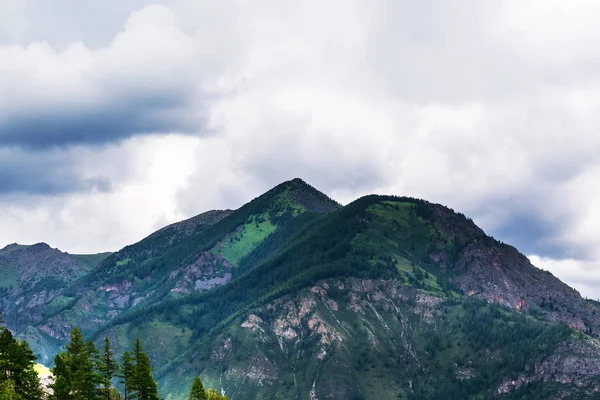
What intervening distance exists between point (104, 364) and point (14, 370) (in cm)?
2480

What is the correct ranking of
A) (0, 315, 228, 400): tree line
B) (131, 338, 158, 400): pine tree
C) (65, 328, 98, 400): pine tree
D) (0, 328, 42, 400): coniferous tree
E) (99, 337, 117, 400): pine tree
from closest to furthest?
(0, 328, 42, 400): coniferous tree, (0, 315, 228, 400): tree line, (65, 328, 98, 400): pine tree, (99, 337, 117, 400): pine tree, (131, 338, 158, 400): pine tree

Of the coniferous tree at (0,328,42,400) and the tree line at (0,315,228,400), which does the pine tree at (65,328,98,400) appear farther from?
the coniferous tree at (0,328,42,400)

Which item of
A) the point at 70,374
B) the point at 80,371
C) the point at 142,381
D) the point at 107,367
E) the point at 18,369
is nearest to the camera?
the point at 18,369

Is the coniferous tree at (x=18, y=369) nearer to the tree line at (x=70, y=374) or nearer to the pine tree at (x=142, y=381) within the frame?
the tree line at (x=70, y=374)

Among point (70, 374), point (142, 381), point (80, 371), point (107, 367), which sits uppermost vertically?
point (107, 367)

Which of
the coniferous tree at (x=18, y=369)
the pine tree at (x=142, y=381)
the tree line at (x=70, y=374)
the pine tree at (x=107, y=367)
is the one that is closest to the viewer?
the coniferous tree at (x=18, y=369)

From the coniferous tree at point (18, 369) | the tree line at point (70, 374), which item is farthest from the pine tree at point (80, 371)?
the coniferous tree at point (18, 369)

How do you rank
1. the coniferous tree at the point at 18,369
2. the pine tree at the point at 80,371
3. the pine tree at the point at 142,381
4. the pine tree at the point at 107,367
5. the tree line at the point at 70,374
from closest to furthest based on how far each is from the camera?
the coniferous tree at the point at 18,369
the tree line at the point at 70,374
the pine tree at the point at 80,371
the pine tree at the point at 107,367
the pine tree at the point at 142,381

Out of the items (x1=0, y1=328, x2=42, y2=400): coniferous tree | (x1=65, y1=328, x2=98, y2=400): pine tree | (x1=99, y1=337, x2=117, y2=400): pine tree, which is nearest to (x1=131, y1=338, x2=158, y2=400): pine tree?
(x1=99, y1=337, x2=117, y2=400): pine tree

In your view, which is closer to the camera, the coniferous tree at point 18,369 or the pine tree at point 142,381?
the coniferous tree at point 18,369

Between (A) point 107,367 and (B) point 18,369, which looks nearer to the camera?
(B) point 18,369

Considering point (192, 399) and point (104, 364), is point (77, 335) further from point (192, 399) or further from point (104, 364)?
point (192, 399)

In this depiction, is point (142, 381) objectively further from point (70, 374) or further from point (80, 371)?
point (70, 374)

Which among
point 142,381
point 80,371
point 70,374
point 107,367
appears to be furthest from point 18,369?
point 142,381
